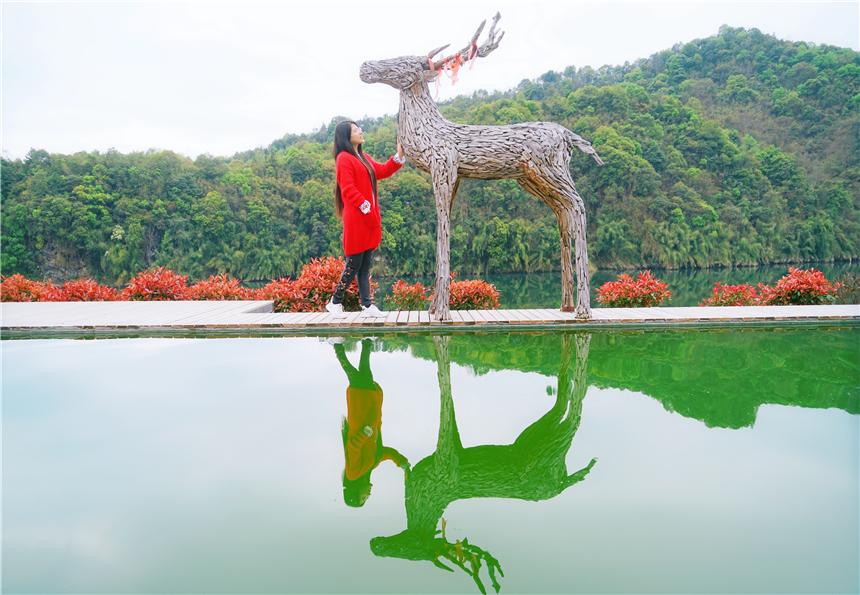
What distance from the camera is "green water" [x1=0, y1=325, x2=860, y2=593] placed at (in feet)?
6.28

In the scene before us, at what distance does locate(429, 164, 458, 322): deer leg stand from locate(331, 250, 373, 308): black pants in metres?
0.77

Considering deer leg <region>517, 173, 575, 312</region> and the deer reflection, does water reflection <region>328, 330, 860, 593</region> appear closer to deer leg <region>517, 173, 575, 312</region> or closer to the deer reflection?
the deer reflection

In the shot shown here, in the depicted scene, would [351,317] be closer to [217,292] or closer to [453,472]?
[217,292]

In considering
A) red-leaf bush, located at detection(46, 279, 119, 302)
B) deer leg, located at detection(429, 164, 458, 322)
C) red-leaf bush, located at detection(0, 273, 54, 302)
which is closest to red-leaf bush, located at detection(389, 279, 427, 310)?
deer leg, located at detection(429, 164, 458, 322)

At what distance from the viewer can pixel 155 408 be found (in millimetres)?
3609

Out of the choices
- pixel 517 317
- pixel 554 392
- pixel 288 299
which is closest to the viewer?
pixel 554 392

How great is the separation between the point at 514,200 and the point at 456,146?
26392 millimetres

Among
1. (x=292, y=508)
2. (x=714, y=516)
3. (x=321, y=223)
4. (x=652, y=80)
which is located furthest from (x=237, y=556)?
(x=652, y=80)

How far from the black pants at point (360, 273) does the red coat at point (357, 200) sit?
11 cm

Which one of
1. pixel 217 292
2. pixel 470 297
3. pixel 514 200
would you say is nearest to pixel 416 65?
pixel 470 297

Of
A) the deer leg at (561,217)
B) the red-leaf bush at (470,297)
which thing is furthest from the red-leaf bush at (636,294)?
the red-leaf bush at (470,297)

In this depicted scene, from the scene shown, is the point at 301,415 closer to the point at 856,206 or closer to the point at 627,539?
the point at 627,539

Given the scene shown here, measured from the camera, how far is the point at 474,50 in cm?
623

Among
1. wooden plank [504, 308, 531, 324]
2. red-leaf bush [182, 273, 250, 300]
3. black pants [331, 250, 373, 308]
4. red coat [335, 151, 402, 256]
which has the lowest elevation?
wooden plank [504, 308, 531, 324]
